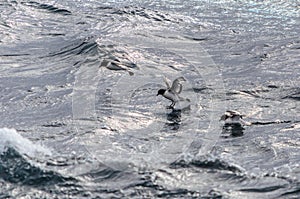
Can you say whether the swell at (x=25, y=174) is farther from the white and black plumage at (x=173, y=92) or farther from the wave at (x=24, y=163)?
the white and black plumage at (x=173, y=92)

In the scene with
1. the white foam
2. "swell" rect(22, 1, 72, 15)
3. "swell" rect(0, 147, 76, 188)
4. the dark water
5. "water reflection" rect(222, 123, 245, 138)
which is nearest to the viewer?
"swell" rect(0, 147, 76, 188)

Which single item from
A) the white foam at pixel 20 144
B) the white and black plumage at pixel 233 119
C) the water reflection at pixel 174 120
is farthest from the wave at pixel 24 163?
the white and black plumage at pixel 233 119

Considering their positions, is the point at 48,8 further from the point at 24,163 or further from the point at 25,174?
the point at 25,174

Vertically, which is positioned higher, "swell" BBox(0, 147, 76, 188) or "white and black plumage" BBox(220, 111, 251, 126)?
"white and black plumage" BBox(220, 111, 251, 126)

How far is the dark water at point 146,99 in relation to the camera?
1248cm

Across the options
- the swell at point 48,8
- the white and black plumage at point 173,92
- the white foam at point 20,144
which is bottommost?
the white foam at point 20,144

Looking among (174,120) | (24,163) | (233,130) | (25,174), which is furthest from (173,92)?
(25,174)

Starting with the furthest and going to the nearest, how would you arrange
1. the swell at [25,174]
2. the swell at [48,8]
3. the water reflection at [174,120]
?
the swell at [48,8], the water reflection at [174,120], the swell at [25,174]

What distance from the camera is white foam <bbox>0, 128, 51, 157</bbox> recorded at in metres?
13.3

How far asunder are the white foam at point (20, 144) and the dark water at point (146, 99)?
0.02m

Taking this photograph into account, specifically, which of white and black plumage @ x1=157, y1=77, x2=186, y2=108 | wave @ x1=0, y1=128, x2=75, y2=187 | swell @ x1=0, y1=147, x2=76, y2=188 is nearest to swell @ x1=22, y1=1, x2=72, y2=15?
white and black plumage @ x1=157, y1=77, x2=186, y2=108

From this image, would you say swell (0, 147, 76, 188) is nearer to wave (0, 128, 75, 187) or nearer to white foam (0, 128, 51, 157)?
wave (0, 128, 75, 187)

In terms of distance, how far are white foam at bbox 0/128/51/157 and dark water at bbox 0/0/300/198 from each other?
22 millimetres

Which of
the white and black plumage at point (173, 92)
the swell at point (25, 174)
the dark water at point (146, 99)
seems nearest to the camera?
the swell at point (25, 174)
